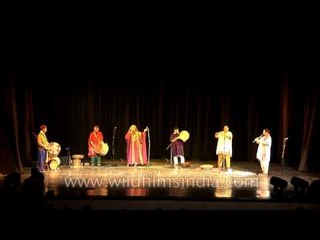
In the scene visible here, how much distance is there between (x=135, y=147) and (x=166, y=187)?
Answer: 5175mm

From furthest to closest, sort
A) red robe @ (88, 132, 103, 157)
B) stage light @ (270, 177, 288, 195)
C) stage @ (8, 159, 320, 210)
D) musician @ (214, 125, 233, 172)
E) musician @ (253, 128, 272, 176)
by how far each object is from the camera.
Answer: red robe @ (88, 132, 103, 157)
musician @ (214, 125, 233, 172)
musician @ (253, 128, 272, 176)
stage @ (8, 159, 320, 210)
stage light @ (270, 177, 288, 195)

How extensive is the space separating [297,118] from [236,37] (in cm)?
404

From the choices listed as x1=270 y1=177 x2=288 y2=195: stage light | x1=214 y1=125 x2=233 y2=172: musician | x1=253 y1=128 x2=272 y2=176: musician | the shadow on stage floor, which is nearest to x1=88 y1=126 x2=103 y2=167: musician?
the shadow on stage floor

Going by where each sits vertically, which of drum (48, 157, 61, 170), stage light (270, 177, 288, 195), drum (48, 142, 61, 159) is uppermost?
stage light (270, 177, 288, 195)

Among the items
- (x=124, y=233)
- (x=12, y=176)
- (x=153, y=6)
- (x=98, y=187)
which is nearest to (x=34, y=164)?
(x=98, y=187)

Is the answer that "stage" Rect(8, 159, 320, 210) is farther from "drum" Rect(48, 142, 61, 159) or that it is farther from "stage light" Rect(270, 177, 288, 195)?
"drum" Rect(48, 142, 61, 159)

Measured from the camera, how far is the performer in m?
16.2

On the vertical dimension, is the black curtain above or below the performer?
above

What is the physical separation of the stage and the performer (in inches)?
15.0

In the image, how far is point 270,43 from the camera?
45.5 ft

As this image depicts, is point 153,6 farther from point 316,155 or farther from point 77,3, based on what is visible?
point 316,155

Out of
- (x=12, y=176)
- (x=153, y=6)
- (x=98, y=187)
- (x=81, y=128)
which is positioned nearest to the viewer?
(x=12, y=176)

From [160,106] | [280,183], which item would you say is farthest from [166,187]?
[160,106]

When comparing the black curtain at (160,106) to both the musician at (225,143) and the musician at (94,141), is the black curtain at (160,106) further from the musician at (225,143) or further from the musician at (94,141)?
the musician at (225,143)
